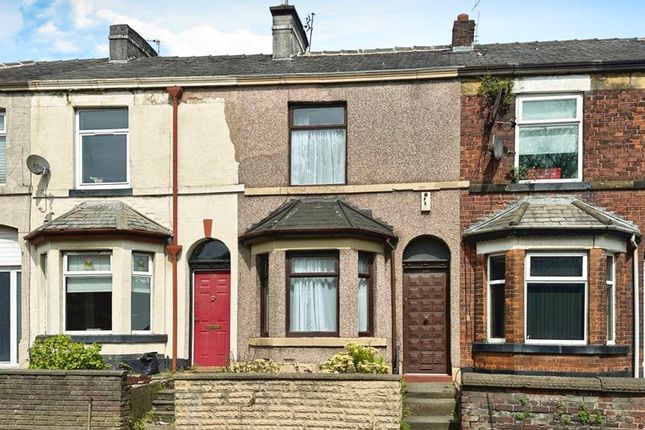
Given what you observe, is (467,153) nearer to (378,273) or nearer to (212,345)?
(378,273)

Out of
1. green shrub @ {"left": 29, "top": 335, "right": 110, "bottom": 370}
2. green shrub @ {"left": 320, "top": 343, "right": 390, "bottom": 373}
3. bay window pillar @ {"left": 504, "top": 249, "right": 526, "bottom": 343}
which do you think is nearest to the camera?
green shrub @ {"left": 29, "top": 335, "right": 110, "bottom": 370}

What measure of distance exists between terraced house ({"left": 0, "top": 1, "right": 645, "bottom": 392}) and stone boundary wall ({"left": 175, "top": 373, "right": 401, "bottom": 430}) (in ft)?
8.79

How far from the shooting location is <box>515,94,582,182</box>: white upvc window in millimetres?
15922

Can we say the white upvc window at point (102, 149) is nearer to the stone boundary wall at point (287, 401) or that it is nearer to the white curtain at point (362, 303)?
the white curtain at point (362, 303)

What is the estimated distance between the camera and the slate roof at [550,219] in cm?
1469

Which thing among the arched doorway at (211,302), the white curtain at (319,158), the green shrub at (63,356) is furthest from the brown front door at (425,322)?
the green shrub at (63,356)

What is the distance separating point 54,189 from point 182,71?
364 cm

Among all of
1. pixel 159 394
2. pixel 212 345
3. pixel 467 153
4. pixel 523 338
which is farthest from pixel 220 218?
pixel 523 338

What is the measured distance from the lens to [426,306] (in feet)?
53.6

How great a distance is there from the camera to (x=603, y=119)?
51.8 ft

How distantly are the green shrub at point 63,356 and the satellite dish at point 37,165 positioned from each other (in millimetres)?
4123

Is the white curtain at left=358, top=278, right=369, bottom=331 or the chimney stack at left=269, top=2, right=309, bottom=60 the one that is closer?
Answer: the white curtain at left=358, top=278, right=369, bottom=331

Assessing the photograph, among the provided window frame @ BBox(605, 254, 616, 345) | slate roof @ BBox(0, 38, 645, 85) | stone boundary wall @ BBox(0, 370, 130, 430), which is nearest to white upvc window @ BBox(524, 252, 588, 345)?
window frame @ BBox(605, 254, 616, 345)

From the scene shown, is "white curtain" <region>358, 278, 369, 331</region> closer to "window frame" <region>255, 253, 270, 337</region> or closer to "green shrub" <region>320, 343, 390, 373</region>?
"green shrub" <region>320, 343, 390, 373</region>
